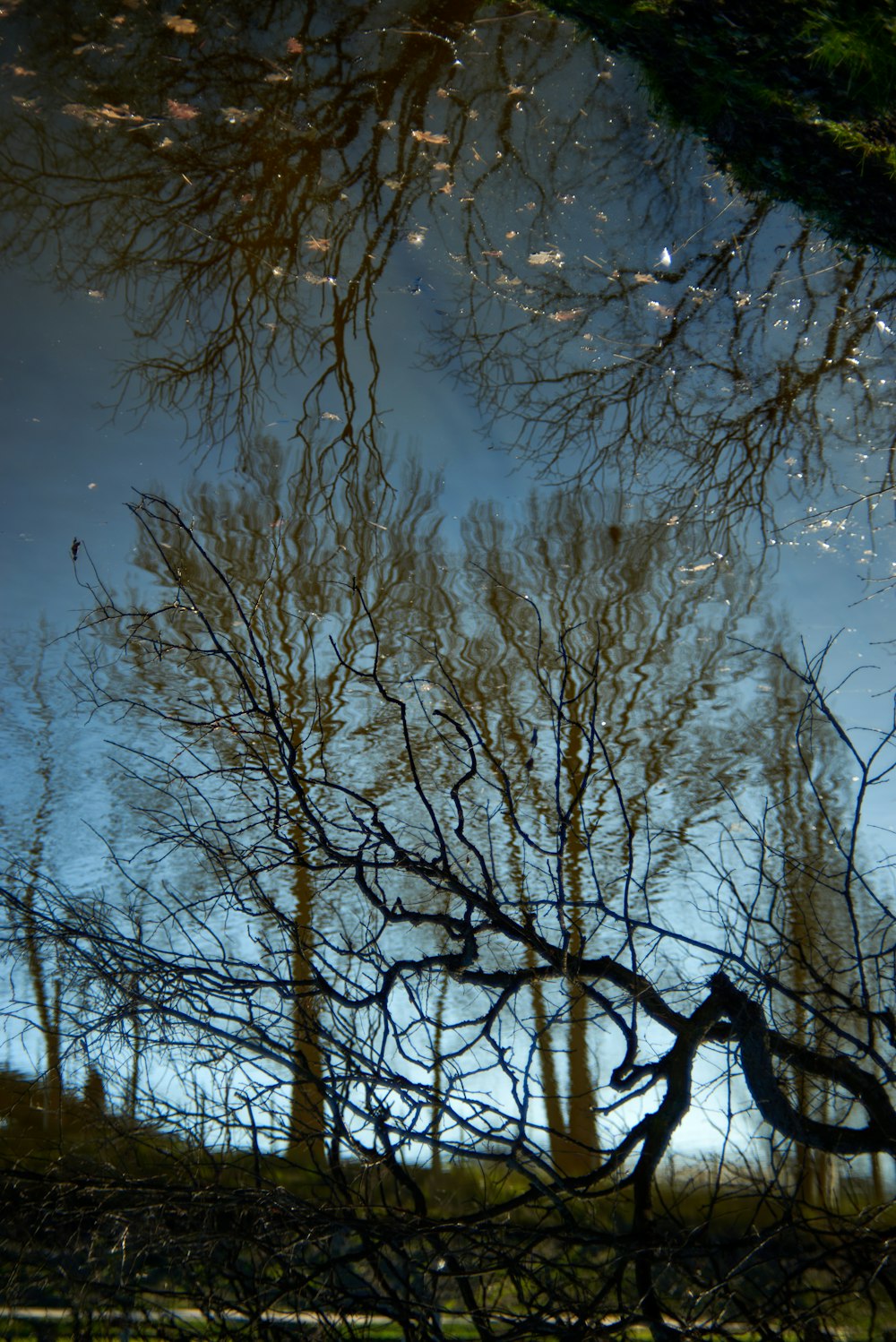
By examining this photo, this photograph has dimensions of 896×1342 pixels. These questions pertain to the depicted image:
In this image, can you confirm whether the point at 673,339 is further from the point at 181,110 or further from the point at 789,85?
the point at 181,110

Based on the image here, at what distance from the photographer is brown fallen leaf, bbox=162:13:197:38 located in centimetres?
400

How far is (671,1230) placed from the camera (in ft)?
6.49

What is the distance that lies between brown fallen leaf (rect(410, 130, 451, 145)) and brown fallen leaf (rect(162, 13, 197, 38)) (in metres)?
1.09

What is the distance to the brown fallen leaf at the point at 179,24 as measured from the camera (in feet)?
13.1

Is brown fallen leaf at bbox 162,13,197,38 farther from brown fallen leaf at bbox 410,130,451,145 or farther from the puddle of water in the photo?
brown fallen leaf at bbox 410,130,451,145

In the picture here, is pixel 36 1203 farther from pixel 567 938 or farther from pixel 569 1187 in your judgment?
pixel 567 938

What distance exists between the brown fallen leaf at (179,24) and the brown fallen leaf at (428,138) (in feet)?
3.58

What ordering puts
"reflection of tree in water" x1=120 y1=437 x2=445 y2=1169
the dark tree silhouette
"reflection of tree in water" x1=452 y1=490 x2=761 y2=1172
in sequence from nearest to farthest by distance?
the dark tree silhouette < "reflection of tree in water" x1=120 y1=437 x2=445 y2=1169 < "reflection of tree in water" x1=452 y1=490 x2=761 y2=1172

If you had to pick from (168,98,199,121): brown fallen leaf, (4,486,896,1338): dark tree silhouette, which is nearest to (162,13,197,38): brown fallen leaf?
(168,98,199,121): brown fallen leaf

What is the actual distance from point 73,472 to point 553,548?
259 cm

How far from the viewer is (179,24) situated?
400 cm

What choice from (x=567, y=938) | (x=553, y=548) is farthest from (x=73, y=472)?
(x=567, y=938)

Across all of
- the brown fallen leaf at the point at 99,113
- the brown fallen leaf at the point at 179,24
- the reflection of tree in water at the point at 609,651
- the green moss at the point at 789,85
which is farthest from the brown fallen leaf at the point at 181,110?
the reflection of tree in water at the point at 609,651

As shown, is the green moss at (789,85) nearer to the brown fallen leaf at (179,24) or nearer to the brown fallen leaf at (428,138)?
the brown fallen leaf at (428,138)
